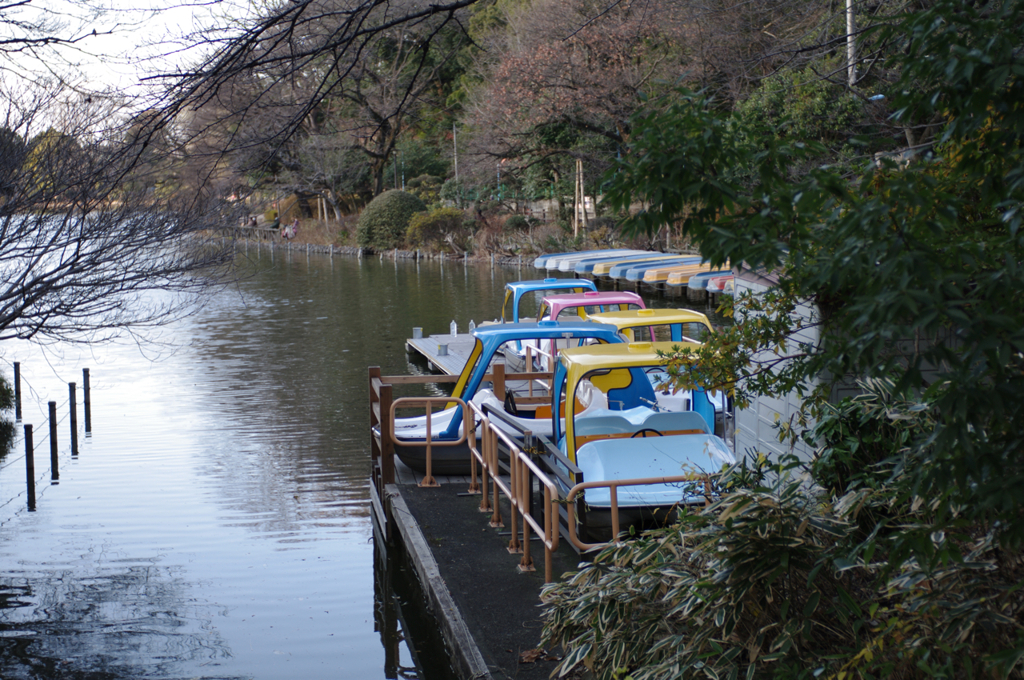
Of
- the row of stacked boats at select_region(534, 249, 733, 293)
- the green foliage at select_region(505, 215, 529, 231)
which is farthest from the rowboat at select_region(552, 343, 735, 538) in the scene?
the green foliage at select_region(505, 215, 529, 231)

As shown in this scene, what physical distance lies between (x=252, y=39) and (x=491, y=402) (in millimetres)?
5963

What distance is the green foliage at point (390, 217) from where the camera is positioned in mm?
56844

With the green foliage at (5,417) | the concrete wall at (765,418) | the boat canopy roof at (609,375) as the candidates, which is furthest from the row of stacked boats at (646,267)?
the green foliage at (5,417)

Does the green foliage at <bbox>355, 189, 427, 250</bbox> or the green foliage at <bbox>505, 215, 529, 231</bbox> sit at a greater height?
the green foliage at <bbox>355, 189, 427, 250</bbox>

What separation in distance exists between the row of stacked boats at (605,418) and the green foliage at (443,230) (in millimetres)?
39457

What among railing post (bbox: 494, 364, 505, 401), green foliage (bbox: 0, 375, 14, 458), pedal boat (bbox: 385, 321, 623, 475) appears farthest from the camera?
green foliage (bbox: 0, 375, 14, 458)

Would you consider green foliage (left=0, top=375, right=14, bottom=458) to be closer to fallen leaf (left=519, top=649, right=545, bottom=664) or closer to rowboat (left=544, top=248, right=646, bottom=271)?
fallen leaf (left=519, top=649, right=545, bottom=664)

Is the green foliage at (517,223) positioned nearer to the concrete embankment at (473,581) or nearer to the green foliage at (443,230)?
the green foliage at (443,230)

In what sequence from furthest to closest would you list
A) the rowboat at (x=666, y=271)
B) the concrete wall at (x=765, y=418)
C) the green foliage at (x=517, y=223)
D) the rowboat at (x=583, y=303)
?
1. the green foliage at (x=517, y=223)
2. the rowboat at (x=666, y=271)
3. the rowboat at (x=583, y=303)
4. the concrete wall at (x=765, y=418)

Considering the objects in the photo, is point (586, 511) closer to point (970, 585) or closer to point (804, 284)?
point (970, 585)

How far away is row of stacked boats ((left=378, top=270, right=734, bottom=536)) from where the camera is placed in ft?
24.5

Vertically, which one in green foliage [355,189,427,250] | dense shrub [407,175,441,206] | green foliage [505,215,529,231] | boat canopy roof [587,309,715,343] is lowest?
boat canopy roof [587,309,715,343]

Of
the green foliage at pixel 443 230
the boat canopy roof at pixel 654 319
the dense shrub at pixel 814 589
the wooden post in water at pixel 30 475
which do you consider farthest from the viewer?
the green foliage at pixel 443 230

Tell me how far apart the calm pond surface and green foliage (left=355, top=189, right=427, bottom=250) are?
34.1 metres
